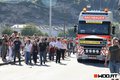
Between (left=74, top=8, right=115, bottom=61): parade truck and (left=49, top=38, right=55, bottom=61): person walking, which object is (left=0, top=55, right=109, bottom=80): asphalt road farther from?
(left=49, top=38, right=55, bottom=61): person walking

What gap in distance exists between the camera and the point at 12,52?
2705cm

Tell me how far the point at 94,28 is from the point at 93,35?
542 millimetres

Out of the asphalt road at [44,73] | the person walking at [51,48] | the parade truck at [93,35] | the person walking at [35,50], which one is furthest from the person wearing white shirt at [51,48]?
the asphalt road at [44,73]

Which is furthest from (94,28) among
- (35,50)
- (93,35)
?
(35,50)

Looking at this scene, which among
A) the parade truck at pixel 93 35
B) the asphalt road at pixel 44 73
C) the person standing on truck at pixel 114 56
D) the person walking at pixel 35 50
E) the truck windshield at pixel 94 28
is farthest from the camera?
the truck windshield at pixel 94 28

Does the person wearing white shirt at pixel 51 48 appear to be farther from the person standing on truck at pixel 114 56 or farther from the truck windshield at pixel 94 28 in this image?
the person standing on truck at pixel 114 56

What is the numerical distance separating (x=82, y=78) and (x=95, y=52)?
1109 cm

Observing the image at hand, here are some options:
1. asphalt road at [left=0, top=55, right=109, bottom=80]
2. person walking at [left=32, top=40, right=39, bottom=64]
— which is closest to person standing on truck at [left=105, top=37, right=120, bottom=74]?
asphalt road at [left=0, top=55, right=109, bottom=80]

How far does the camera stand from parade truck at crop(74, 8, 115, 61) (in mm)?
28781

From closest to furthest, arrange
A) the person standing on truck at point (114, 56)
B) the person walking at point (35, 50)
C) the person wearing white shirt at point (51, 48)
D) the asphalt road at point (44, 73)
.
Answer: the person standing on truck at point (114, 56)
the asphalt road at point (44, 73)
the person walking at point (35, 50)
the person wearing white shirt at point (51, 48)

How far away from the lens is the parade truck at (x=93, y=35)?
2878cm

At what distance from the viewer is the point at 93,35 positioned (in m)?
29.1

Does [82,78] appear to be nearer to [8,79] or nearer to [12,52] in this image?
[8,79]

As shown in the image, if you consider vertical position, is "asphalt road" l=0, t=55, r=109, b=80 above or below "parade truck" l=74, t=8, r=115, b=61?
below
